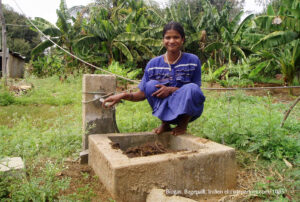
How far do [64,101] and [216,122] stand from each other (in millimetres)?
4338

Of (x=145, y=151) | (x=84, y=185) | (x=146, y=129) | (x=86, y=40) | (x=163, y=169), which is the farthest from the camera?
(x=86, y=40)

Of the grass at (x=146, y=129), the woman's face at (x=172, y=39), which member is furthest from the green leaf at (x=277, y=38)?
the woman's face at (x=172, y=39)

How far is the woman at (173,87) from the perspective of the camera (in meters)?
2.22

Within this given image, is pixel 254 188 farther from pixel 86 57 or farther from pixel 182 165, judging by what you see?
pixel 86 57

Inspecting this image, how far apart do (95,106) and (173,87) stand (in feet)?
2.78

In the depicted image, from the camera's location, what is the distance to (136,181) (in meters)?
1.62

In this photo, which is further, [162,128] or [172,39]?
[162,128]

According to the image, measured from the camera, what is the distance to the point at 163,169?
1716 mm

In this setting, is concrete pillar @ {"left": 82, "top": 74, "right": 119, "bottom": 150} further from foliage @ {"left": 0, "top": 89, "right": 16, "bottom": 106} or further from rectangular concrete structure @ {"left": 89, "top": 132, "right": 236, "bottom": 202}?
foliage @ {"left": 0, "top": 89, "right": 16, "bottom": 106}

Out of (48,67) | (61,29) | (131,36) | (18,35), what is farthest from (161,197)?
(18,35)

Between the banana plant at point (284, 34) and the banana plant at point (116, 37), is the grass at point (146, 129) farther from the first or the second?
the banana plant at point (116, 37)

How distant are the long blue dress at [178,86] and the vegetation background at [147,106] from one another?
0.72 metres

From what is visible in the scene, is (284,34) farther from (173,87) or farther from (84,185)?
(84,185)

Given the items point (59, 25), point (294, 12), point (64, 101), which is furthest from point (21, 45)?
point (294, 12)
